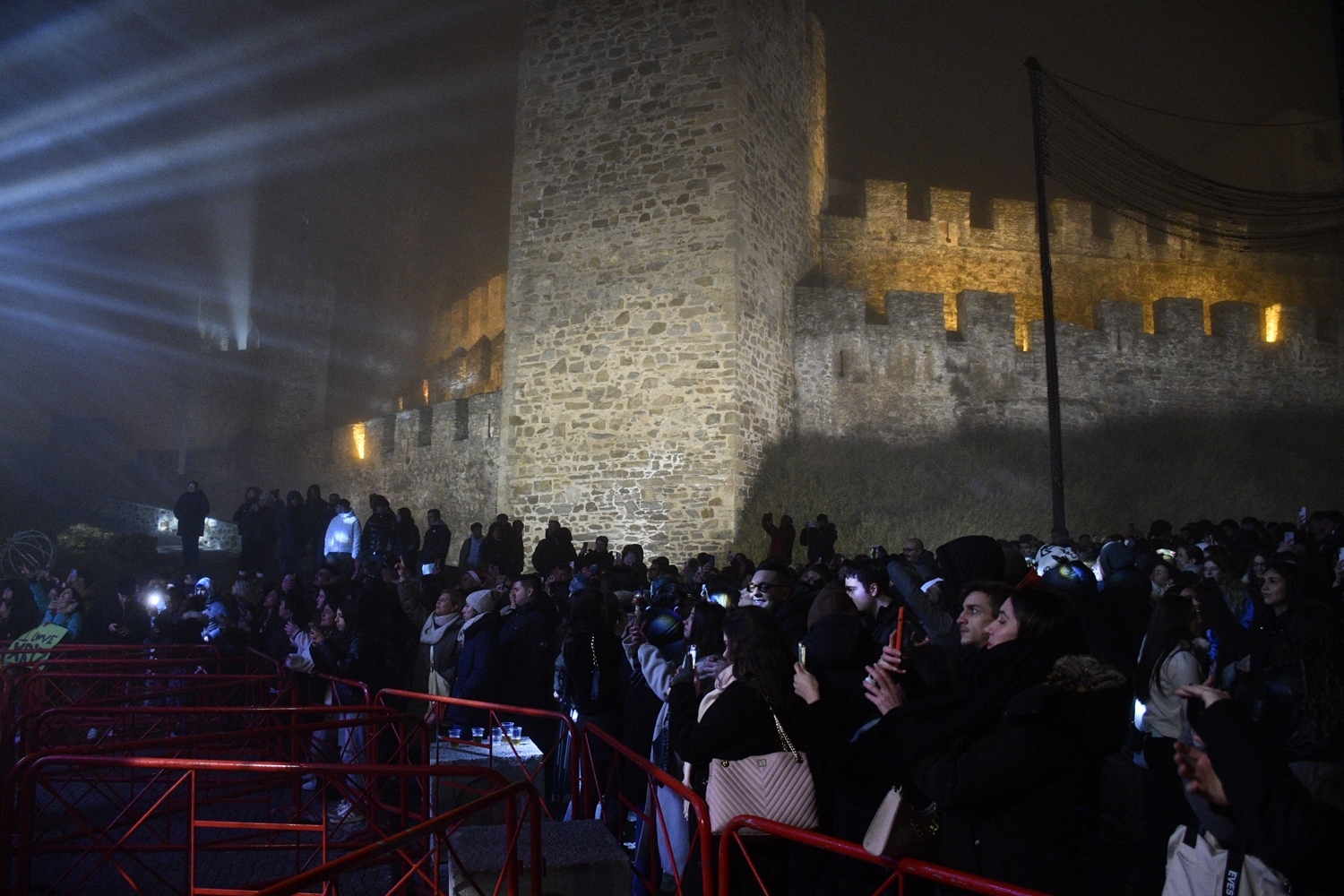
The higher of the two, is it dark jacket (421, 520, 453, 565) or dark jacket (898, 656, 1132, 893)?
dark jacket (421, 520, 453, 565)

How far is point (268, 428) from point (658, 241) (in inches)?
754

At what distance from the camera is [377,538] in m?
12.4

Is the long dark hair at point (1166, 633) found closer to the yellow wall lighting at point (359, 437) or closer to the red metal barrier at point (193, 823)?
the red metal barrier at point (193, 823)

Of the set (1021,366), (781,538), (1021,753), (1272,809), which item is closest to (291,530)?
(781,538)

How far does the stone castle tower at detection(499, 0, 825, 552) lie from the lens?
1377 cm

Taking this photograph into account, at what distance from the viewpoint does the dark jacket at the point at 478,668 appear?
19.5ft

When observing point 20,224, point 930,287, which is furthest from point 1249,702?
point 20,224

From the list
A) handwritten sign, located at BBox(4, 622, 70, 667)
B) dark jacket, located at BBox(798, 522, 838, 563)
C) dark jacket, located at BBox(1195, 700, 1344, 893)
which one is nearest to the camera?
dark jacket, located at BBox(1195, 700, 1344, 893)

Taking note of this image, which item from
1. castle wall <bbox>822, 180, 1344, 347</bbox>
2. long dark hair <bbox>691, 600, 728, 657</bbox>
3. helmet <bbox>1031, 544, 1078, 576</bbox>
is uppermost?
castle wall <bbox>822, 180, 1344, 347</bbox>

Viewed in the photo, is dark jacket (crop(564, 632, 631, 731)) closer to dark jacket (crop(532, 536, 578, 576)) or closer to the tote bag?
the tote bag

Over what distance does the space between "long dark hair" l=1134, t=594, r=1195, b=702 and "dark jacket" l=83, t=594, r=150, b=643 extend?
9.46 meters

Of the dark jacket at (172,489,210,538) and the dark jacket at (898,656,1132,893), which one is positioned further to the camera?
the dark jacket at (172,489,210,538)

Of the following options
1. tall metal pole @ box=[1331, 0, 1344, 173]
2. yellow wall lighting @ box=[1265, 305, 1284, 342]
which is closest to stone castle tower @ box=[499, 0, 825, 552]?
tall metal pole @ box=[1331, 0, 1344, 173]

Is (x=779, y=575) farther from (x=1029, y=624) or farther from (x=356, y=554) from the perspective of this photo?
(x=356, y=554)
